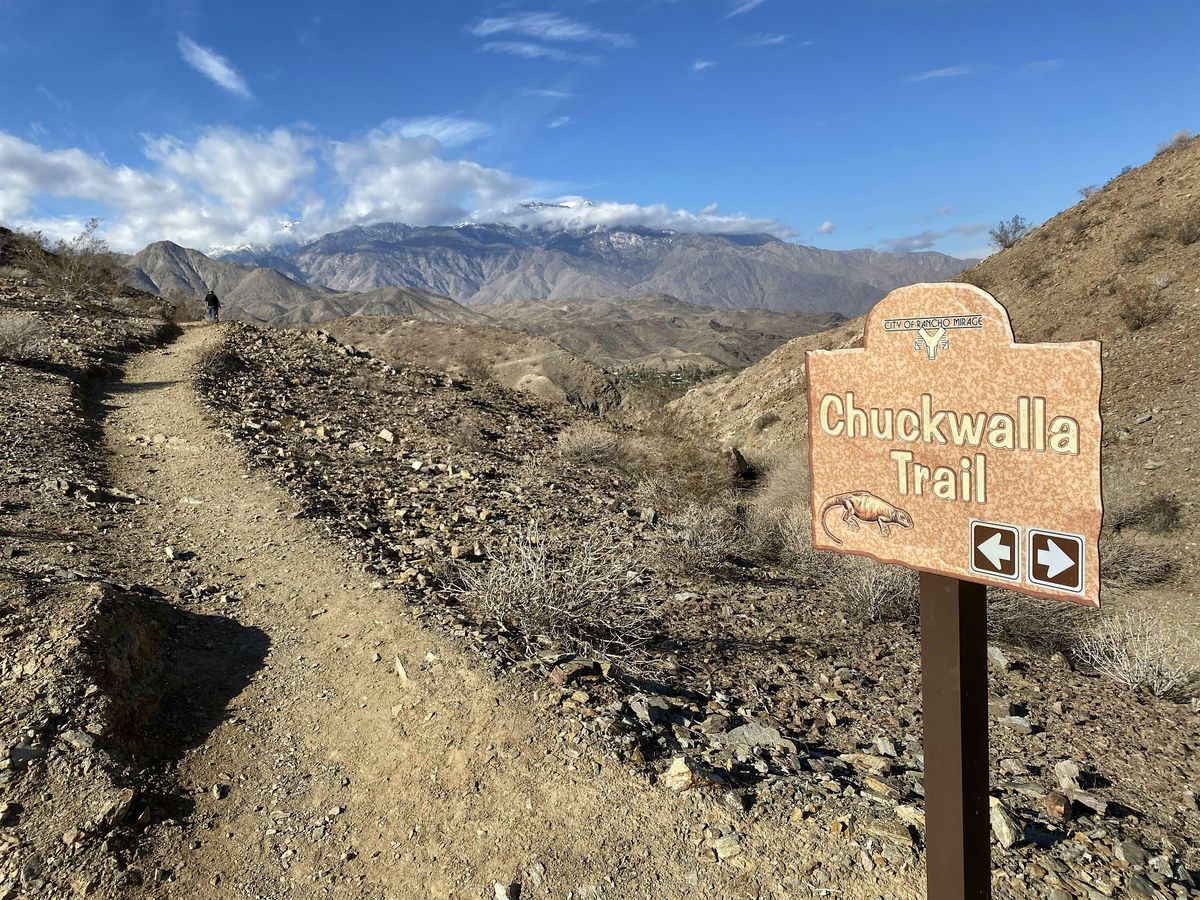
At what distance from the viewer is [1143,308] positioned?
16797 millimetres

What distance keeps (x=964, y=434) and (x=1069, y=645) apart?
6.17 meters

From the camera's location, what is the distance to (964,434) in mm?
2387

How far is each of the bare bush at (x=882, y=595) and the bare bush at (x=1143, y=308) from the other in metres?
13.7

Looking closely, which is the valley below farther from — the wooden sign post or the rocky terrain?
the wooden sign post

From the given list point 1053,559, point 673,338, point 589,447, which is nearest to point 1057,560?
point 1053,559

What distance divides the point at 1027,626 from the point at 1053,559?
5.86 m

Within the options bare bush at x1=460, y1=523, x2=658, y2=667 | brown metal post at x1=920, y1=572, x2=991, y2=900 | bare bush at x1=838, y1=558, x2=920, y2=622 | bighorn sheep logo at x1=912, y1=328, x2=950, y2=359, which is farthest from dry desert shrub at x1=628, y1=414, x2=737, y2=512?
bighorn sheep logo at x1=912, y1=328, x2=950, y2=359

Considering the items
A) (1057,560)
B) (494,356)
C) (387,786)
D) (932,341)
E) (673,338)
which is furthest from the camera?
(673,338)

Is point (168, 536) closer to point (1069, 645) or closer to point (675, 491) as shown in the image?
Result: point (675, 491)

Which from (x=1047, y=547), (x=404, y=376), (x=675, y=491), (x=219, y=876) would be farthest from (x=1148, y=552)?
(x=404, y=376)

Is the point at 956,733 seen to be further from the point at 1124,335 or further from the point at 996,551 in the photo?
the point at 1124,335

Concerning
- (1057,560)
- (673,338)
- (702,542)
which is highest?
(673,338)

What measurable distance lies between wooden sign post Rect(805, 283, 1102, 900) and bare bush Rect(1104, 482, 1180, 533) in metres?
10.3

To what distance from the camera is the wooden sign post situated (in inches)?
86.2
